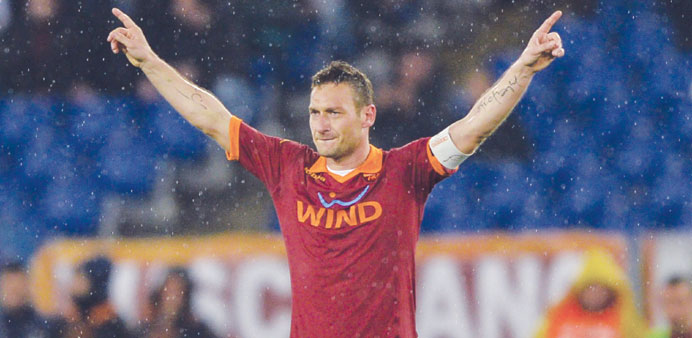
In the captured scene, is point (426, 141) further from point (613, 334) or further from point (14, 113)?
point (14, 113)

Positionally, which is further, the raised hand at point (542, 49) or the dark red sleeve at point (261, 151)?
the dark red sleeve at point (261, 151)

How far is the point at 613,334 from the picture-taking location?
21.5 feet

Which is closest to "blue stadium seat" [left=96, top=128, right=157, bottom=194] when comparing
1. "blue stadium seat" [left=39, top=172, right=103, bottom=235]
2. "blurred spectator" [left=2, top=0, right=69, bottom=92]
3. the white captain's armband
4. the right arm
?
"blue stadium seat" [left=39, top=172, right=103, bottom=235]

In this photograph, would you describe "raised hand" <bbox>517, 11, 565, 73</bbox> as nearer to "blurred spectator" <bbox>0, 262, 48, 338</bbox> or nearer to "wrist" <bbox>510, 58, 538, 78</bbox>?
"wrist" <bbox>510, 58, 538, 78</bbox>

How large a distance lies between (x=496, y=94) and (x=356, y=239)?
69 centimetres

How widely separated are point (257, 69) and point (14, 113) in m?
1.84

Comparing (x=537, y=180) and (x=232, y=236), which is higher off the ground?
(x=537, y=180)

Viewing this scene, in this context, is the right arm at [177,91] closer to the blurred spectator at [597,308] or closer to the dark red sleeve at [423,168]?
the dark red sleeve at [423,168]

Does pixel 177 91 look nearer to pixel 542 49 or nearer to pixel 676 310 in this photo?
pixel 542 49

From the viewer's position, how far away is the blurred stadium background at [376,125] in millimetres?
6648

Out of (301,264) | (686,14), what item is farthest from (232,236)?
(686,14)

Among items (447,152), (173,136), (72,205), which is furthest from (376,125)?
(447,152)

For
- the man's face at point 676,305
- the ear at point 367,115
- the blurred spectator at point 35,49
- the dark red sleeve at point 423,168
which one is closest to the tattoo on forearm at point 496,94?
the dark red sleeve at point 423,168

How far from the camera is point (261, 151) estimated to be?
3543 millimetres
